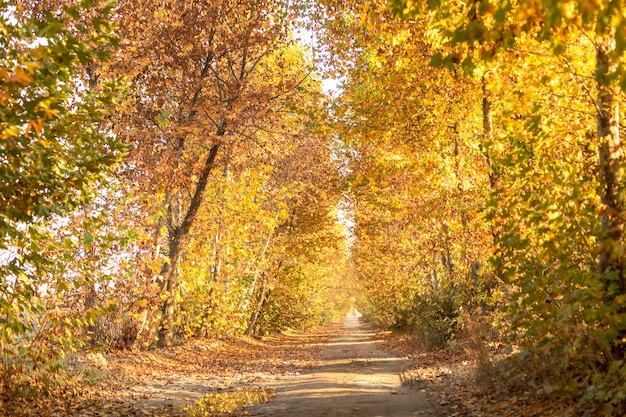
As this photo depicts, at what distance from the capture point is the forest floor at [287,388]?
31.8ft

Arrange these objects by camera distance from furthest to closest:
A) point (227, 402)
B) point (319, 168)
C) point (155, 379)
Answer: point (319, 168) → point (155, 379) → point (227, 402)

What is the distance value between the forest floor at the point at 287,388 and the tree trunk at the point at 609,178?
1837 millimetres

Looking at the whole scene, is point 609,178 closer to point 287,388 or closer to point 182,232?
point 287,388

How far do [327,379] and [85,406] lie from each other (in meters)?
6.79

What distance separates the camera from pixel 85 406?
10453 mm

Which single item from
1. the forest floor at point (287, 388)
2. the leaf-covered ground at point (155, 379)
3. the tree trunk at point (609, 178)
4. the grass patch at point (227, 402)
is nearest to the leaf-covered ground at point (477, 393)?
the forest floor at point (287, 388)

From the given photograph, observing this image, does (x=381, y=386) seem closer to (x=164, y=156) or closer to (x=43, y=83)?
(x=164, y=156)

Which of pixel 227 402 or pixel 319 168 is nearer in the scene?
pixel 227 402

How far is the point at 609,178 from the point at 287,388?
9523 millimetres

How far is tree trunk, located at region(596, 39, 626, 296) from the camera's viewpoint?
708cm

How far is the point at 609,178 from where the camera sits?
756 cm

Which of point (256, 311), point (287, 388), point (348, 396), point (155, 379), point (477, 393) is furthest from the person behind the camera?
point (256, 311)

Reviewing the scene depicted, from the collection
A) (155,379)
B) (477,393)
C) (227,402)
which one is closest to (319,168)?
(155,379)

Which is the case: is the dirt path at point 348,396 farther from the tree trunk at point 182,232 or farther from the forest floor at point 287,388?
the tree trunk at point 182,232
